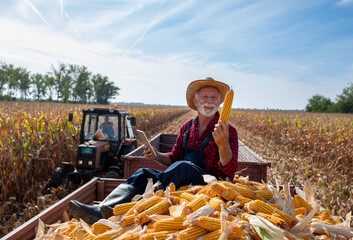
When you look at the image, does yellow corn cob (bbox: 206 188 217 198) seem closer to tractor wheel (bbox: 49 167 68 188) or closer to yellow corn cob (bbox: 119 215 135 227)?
yellow corn cob (bbox: 119 215 135 227)

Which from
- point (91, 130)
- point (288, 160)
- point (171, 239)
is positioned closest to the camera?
point (171, 239)

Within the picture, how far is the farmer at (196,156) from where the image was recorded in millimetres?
2387

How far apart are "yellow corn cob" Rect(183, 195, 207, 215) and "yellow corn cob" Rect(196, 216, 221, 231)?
17 cm

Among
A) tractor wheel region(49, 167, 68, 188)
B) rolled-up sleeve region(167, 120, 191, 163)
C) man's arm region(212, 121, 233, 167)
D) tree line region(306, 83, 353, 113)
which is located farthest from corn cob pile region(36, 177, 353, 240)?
tree line region(306, 83, 353, 113)

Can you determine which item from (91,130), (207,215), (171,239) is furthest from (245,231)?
(91,130)

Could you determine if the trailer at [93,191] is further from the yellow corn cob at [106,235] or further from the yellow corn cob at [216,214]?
the yellow corn cob at [216,214]

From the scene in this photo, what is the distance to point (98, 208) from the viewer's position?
2379mm

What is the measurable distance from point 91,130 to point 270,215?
4919mm

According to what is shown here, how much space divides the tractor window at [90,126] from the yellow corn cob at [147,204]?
13.6 feet

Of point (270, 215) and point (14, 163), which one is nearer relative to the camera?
point (270, 215)

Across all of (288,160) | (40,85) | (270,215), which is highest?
(40,85)

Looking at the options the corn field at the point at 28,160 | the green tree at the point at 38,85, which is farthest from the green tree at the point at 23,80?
the corn field at the point at 28,160

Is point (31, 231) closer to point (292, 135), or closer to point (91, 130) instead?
point (91, 130)

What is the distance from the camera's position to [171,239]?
1.53 meters
